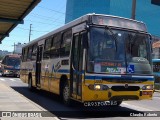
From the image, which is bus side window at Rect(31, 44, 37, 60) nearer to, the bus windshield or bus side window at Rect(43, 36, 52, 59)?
bus side window at Rect(43, 36, 52, 59)

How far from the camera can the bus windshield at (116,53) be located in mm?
Result: 11273

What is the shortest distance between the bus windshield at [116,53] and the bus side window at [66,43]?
2118mm

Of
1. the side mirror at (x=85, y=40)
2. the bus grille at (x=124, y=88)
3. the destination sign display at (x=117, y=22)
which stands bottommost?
the bus grille at (x=124, y=88)

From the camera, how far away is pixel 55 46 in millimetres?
15602

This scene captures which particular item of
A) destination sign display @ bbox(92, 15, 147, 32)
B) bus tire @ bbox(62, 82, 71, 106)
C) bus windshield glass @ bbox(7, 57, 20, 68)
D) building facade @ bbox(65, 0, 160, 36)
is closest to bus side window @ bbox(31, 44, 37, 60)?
bus tire @ bbox(62, 82, 71, 106)

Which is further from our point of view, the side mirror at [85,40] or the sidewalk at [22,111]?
the side mirror at [85,40]

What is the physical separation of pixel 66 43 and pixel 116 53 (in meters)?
2.86

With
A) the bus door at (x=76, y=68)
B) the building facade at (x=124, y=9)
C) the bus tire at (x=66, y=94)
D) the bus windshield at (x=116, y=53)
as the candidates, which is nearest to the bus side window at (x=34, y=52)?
the bus tire at (x=66, y=94)

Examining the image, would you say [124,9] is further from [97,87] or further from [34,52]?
[97,87]

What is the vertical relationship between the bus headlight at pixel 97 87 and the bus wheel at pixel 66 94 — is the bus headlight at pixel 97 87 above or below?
above

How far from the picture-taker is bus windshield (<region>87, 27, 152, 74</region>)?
11.3m

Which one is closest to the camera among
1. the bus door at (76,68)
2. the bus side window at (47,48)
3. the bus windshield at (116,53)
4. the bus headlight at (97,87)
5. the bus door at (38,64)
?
the bus headlight at (97,87)

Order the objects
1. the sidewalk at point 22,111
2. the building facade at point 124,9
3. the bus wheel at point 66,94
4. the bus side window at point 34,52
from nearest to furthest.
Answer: the sidewalk at point 22,111, the bus wheel at point 66,94, the bus side window at point 34,52, the building facade at point 124,9

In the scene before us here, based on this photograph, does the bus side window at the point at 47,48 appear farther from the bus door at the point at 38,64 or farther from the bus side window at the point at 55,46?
the bus door at the point at 38,64
